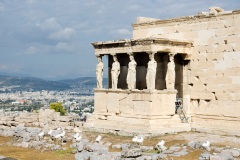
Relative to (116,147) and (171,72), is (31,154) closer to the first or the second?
(116,147)

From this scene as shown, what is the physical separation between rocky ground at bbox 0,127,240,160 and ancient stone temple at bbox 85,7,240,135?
95 centimetres

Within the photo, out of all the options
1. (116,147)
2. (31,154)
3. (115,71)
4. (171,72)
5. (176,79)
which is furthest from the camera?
(115,71)

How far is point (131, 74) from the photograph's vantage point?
2252cm

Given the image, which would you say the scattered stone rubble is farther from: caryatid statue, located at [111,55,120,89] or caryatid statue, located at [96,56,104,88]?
caryatid statue, located at [111,55,120,89]

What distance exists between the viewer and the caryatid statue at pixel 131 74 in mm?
22500

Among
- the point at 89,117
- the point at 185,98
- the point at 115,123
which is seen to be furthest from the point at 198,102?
the point at 89,117

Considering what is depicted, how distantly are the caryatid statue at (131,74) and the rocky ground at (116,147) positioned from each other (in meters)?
2.54

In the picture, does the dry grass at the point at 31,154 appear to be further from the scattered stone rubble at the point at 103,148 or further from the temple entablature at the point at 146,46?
the temple entablature at the point at 146,46

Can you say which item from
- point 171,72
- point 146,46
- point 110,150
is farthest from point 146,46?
point 110,150

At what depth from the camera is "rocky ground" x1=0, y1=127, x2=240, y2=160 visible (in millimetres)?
16136

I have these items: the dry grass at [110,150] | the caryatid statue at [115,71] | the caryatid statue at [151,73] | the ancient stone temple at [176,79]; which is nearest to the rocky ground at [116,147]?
the dry grass at [110,150]

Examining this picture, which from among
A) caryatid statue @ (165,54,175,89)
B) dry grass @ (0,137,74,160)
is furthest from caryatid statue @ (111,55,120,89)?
dry grass @ (0,137,74,160)

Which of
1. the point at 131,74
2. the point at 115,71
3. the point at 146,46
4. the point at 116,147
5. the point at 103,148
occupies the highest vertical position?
the point at 146,46

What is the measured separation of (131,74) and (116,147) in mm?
4769
